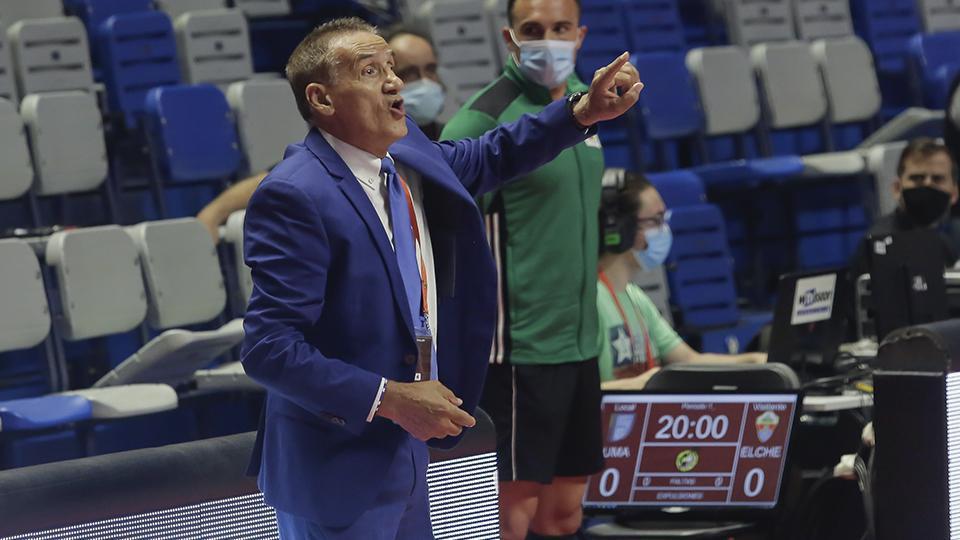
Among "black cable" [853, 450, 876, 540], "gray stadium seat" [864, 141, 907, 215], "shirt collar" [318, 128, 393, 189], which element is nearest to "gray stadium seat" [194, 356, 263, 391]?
"black cable" [853, 450, 876, 540]

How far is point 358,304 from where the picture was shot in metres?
2.41

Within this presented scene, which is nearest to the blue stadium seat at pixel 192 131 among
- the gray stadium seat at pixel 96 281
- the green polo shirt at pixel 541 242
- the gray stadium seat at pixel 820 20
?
the gray stadium seat at pixel 96 281

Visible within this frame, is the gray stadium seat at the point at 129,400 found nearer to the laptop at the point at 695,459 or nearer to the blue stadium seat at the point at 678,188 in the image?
the laptop at the point at 695,459

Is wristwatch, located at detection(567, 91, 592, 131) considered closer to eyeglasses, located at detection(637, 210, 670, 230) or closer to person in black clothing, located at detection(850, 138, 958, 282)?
eyeglasses, located at detection(637, 210, 670, 230)

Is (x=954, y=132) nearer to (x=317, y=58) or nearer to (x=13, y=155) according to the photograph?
(x=13, y=155)

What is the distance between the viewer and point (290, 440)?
7.98ft

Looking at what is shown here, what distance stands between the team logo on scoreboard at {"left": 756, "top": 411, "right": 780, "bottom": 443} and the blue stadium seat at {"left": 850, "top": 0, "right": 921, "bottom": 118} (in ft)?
17.6

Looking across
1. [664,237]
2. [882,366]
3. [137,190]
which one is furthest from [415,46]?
[137,190]

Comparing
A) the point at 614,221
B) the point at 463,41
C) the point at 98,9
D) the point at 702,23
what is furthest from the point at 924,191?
the point at 98,9

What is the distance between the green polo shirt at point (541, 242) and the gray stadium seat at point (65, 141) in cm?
276

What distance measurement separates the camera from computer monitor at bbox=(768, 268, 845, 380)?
466 centimetres

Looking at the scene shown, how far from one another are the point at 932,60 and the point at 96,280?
545cm

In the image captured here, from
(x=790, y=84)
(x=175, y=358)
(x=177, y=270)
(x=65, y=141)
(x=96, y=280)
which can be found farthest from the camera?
(x=790, y=84)

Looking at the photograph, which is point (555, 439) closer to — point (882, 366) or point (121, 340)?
point (882, 366)
